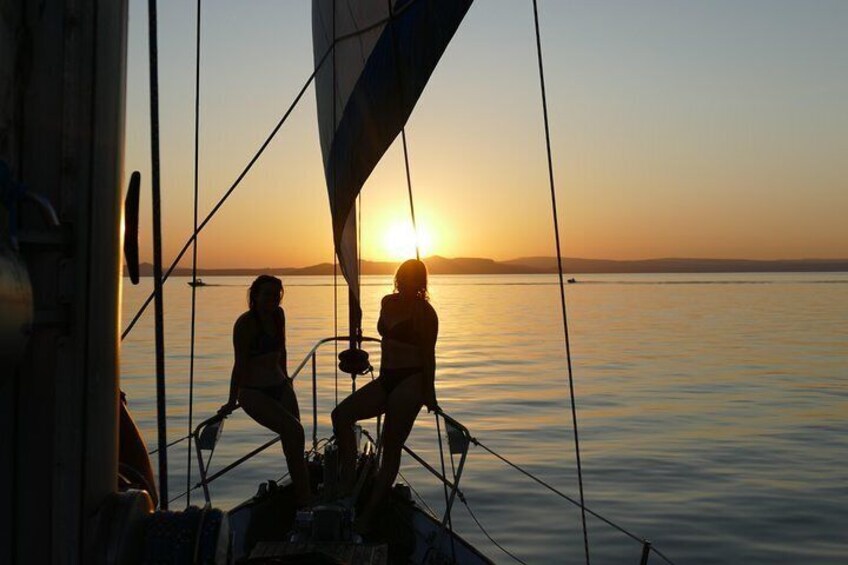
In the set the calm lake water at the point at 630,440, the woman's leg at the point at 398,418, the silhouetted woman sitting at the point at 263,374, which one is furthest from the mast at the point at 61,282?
the calm lake water at the point at 630,440

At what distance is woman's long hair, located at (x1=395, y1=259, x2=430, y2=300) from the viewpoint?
22.3 ft

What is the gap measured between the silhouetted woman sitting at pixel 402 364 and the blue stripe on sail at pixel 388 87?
0.83 meters

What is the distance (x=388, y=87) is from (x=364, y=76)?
65 centimetres

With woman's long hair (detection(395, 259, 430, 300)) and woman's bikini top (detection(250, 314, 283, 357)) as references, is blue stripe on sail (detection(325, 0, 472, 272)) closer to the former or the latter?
woman's long hair (detection(395, 259, 430, 300))

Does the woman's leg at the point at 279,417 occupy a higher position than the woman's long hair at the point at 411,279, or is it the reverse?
the woman's long hair at the point at 411,279

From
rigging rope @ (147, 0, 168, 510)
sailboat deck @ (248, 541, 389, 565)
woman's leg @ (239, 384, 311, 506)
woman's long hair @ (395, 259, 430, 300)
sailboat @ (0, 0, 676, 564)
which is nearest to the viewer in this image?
sailboat @ (0, 0, 676, 564)

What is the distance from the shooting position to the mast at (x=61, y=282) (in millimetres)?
2156

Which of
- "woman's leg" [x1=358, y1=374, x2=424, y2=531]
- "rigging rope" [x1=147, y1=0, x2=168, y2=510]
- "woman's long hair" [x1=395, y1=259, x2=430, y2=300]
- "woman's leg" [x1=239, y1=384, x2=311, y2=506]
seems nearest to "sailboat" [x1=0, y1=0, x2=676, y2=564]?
"rigging rope" [x1=147, y1=0, x2=168, y2=510]

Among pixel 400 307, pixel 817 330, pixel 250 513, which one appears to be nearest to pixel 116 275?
pixel 400 307

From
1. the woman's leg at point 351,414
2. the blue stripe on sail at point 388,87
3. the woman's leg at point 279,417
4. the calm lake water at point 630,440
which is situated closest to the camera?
the blue stripe on sail at point 388,87

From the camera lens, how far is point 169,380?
29.8 m

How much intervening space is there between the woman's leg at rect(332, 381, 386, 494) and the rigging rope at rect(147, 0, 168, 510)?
414 centimetres

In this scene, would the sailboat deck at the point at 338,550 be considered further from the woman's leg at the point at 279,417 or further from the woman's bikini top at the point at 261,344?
the woman's bikini top at the point at 261,344

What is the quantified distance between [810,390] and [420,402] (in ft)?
73.5
